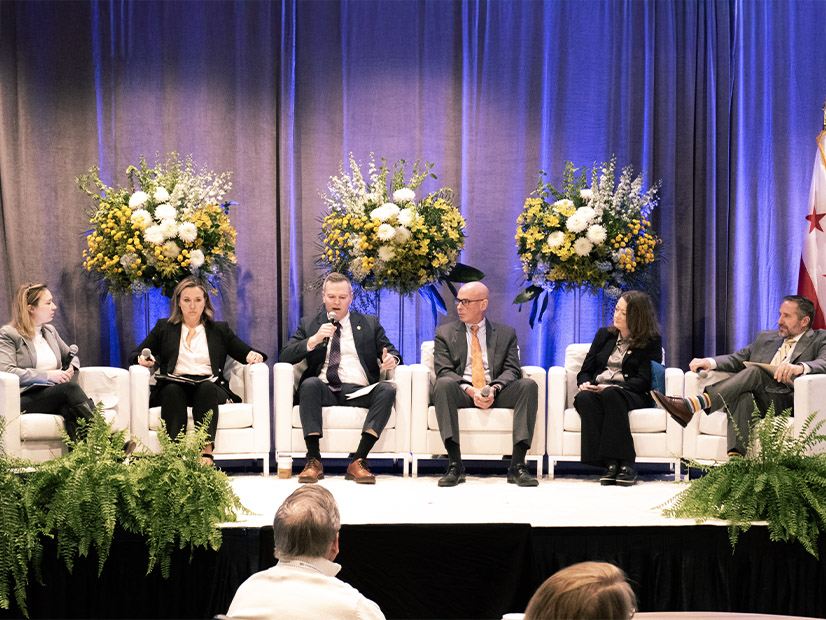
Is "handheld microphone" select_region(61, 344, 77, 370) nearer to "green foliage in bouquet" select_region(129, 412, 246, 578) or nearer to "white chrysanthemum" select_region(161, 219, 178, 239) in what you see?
"white chrysanthemum" select_region(161, 219, 178, 239)

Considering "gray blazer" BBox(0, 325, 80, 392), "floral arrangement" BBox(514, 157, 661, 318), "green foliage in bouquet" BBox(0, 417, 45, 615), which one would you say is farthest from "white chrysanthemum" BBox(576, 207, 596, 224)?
"green foliage in bouquet" BBox(0, 417, 45, 615)

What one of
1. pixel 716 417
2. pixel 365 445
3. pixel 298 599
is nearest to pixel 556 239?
pixel 716 417

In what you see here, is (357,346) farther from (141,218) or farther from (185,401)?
(141,218)

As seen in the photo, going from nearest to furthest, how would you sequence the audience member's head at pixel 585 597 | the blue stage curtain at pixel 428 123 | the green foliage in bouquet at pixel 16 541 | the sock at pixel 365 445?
the audience member's head at pixel 585 597 < the green foliage in bouquet at pixel 16 541 < the sock at pixel 365 445 < the blue stage curtain at pixel 428 123

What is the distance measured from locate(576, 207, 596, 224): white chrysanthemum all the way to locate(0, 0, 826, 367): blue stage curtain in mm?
844

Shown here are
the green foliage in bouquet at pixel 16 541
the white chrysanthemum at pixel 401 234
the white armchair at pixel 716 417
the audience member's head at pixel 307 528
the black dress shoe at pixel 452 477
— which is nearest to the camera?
the audience member's head at pixel 307 528

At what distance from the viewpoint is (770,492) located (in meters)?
4.03

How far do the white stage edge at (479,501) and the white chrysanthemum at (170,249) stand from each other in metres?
1.41

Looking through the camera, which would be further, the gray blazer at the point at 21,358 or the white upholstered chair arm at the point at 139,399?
the white upholstered chair arm at the point at 139,399

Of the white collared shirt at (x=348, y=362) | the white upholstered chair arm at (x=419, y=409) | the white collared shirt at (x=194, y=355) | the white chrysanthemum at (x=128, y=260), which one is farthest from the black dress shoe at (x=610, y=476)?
the white chrysanthemum at (x=128, y=260)

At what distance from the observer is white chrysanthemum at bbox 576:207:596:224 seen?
618 cm

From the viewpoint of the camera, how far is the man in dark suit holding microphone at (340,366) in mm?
5590

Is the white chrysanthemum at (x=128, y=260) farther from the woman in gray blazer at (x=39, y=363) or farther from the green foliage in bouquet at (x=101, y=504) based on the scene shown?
the green foliage in bouquet at (x=101, y=504)

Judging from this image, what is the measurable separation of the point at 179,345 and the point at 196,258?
553 millimetres
